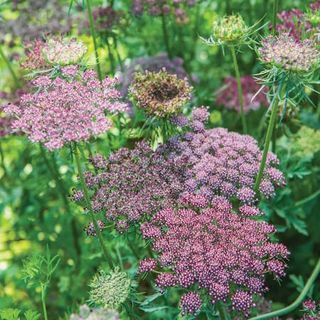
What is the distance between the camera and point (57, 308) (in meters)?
4.96

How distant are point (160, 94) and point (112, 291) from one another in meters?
1.17

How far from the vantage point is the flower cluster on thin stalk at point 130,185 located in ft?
10.1

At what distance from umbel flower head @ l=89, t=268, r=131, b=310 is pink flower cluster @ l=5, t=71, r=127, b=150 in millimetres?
691

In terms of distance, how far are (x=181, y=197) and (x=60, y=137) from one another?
747 mm

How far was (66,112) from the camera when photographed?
2824mm

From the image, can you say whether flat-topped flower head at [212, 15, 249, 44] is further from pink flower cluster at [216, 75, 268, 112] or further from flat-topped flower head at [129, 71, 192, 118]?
pink flower cluster at [216, 75, 268, 112]

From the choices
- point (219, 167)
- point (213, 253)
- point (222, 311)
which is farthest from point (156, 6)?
point (222, 311)

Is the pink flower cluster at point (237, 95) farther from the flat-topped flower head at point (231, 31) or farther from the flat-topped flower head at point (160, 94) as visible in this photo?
the flat-topped flower head at point (231, 31)

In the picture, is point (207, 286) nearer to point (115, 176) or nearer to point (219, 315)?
point (219, 315)

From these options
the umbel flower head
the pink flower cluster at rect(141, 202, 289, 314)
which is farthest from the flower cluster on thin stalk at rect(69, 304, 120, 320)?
the pink flower cluster at rect(141, 202, 289, 314)

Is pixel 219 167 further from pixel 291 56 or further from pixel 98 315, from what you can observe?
pixel 98 315

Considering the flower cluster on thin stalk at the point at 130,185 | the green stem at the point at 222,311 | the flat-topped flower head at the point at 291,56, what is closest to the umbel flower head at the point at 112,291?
the flower cluster on thin stalk at the point at 130,185

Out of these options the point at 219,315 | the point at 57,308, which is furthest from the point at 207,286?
the point at 57,308

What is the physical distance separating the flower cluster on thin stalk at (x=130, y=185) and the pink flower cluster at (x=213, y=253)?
10 cm
